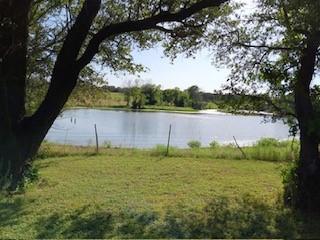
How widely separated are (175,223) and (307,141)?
9.47ft

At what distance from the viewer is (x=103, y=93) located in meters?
16.2

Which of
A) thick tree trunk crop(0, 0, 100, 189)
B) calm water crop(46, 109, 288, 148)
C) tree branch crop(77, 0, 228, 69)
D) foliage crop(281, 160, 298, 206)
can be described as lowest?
calm water crop(46, 109, 288, 148)

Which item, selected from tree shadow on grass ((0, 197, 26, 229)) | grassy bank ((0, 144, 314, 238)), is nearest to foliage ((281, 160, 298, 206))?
grassy bank ((0, 144, 314, 238))

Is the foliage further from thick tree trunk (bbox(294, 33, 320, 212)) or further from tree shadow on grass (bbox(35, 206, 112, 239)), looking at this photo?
tree shadow on grass (bbox(35, 206, 112, 239))

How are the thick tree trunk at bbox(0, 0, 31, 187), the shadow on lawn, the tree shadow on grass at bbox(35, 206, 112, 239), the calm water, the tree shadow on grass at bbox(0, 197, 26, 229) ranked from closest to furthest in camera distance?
1. the tree shadow on grass at bbox(35, 206, 112, 239)
2. the shadow on lawn
3. the tree shadow on grass at bbox(0, 197, 26, 229)
4. the thick tree trunk at bbox(0, 0, 31, 187)
5. the calm water

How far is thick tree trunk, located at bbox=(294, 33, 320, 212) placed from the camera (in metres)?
7.83

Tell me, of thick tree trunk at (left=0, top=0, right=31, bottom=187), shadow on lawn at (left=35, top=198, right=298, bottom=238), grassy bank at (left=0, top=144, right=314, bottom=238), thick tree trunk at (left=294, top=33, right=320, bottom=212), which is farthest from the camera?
thick tree trunk at (left=0, top=0, right=31, bottom=187)

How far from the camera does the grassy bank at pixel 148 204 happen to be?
259 inches

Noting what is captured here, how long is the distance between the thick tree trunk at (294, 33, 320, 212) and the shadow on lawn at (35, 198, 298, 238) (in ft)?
1.47

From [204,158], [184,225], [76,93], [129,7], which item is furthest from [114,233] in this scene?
[204,158]

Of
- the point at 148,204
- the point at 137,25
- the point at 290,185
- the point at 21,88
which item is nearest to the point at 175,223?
the point at 148,204

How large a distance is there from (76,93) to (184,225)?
981cm

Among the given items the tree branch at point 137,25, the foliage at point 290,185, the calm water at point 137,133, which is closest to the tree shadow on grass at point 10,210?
the tree branch at point 137,25

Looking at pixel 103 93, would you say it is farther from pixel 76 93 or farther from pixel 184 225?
pixel 184 225
